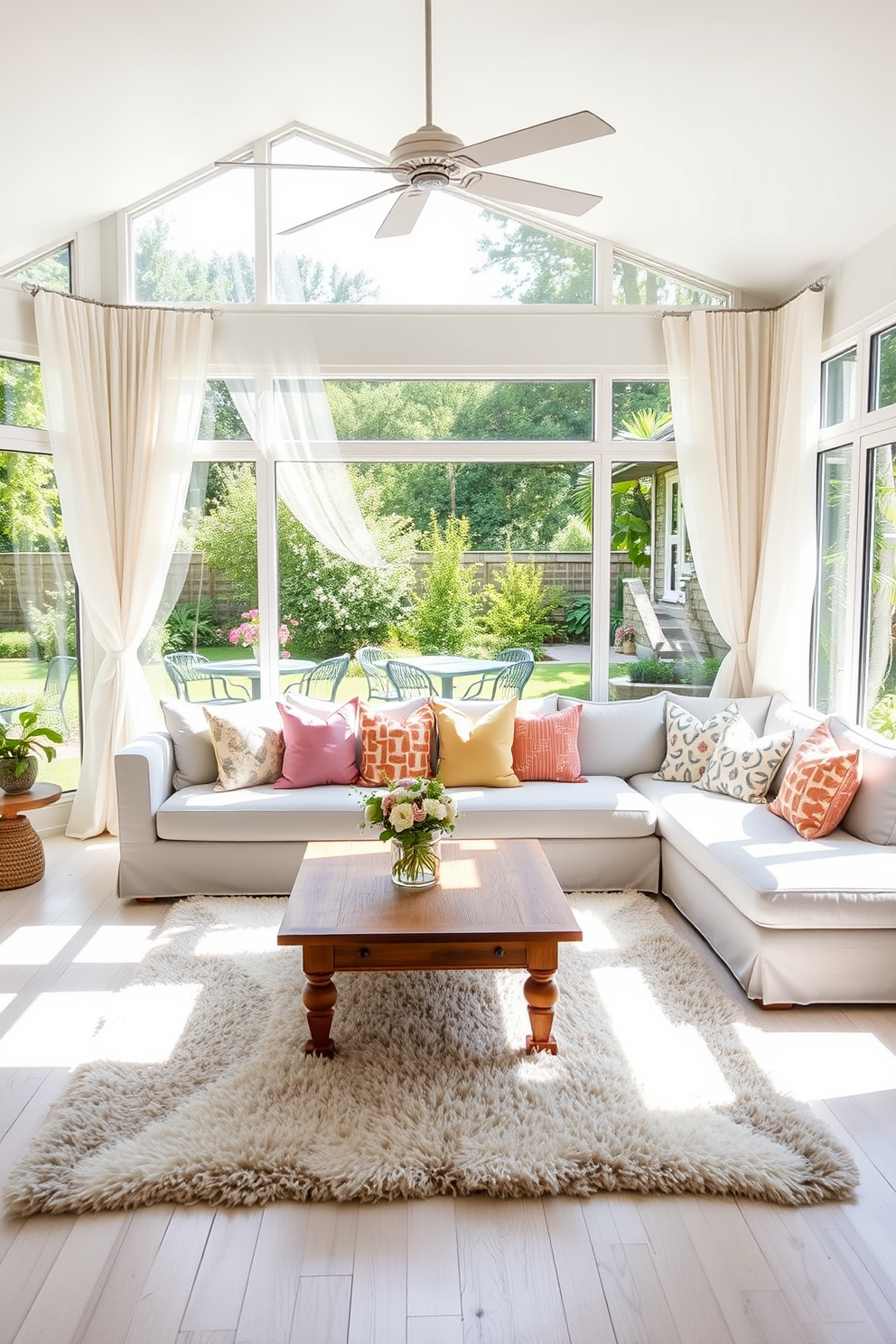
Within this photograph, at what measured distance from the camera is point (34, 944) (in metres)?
3.95

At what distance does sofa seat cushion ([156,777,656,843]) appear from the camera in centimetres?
443

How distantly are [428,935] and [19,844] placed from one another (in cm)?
255

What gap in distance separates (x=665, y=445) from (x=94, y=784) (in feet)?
12.0

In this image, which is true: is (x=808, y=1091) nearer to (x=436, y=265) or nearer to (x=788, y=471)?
(x=788, y=471)

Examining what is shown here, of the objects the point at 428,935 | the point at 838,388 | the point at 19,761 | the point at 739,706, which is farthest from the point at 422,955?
the point at 838,388

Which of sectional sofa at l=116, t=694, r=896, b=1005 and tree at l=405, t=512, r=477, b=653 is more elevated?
tree at l=405, t=512, r=477, b=653

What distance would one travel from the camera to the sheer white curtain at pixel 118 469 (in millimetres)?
5262

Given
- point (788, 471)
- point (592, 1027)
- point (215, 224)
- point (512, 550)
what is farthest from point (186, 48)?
point (592, 1027)

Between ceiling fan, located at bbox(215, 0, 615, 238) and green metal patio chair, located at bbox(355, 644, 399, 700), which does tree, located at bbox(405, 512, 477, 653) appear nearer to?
green metal patio chair, located at bbox(355, 644, 399, 700)

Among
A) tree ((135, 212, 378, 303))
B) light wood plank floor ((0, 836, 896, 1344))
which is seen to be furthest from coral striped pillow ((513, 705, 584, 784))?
tree ((135, 212, 378, 303))

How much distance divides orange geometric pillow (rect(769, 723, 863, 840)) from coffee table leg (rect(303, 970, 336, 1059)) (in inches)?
77.2

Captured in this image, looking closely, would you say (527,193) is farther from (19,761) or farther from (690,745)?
(19,761)

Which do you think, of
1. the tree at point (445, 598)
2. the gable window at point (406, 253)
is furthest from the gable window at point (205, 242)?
the tree at point (445, 598)

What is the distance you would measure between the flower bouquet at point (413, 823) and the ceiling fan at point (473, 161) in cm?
185
